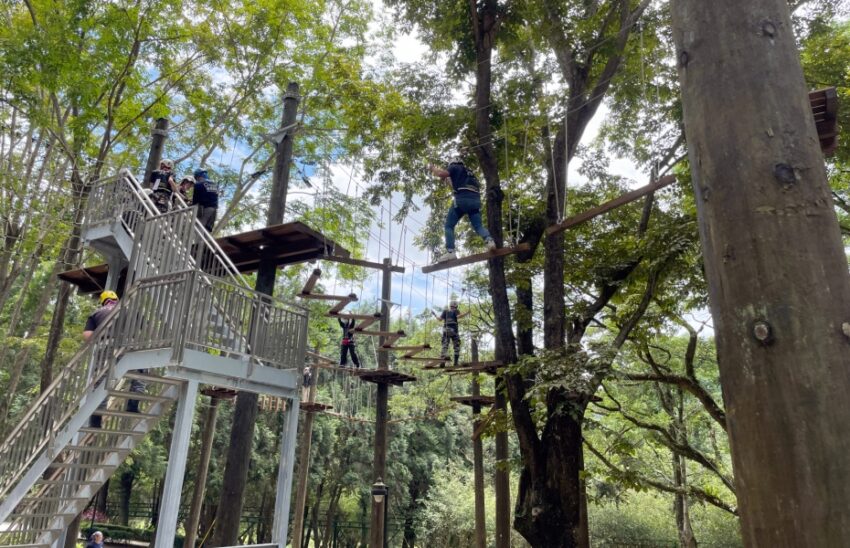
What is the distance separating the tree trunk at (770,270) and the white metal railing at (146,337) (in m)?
6.27

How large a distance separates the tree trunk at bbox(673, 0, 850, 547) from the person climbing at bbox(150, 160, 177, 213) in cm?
964

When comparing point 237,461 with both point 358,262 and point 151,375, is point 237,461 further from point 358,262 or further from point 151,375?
point 358,262

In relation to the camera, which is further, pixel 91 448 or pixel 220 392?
pixel 220 392

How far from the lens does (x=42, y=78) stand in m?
9.97

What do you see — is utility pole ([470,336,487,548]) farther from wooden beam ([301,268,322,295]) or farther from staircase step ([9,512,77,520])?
staircase step ([9,512,77,520])

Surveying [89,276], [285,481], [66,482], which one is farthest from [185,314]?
[89,276]

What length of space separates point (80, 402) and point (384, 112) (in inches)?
333

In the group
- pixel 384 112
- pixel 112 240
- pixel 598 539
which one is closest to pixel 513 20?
pixel 384 112

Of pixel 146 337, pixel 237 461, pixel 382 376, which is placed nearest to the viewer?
pixel 146 337

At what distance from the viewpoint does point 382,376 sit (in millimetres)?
14086

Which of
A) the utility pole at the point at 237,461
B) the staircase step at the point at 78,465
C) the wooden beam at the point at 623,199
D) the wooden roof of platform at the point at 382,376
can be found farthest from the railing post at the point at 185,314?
the wooden roof of platform at the point at 382,376

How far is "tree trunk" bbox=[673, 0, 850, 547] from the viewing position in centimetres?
103

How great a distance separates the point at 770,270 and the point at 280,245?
29.2 feet

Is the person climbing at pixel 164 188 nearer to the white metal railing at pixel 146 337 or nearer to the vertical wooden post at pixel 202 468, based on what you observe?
the white metal railing at pixel 146 337
